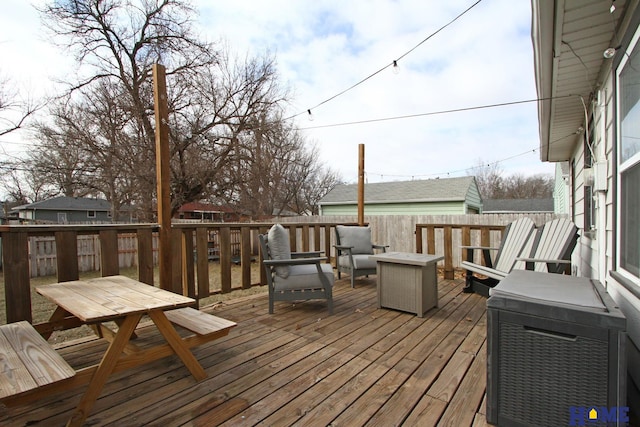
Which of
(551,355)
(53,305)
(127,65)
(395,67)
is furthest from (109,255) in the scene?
(127,65)

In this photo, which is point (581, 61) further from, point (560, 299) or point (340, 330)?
point (340, 330)

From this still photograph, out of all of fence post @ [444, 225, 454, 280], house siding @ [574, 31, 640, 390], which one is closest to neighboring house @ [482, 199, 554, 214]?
fence post @ [444, 225, 454, 280]

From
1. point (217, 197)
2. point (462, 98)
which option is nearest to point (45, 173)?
point (217, 197)

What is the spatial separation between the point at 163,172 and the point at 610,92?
375 cm

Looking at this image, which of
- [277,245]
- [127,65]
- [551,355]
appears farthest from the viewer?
[127,65]

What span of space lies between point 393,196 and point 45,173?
43.4 feet

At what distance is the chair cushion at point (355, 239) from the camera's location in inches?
189

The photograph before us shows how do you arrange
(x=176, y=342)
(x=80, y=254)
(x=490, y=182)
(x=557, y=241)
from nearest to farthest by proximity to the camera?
(x=176, y=342) → (x=557, y=241) → (x=80, y=254) → (x=490, y=182)

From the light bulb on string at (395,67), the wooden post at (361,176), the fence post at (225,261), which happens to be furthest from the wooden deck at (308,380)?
the light bulb on string at (395,67)

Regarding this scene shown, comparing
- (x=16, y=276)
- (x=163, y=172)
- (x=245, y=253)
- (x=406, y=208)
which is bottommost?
(x=245, y=253)

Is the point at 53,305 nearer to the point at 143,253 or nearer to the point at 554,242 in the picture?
the point at 143,253

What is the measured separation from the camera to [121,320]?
1961mm

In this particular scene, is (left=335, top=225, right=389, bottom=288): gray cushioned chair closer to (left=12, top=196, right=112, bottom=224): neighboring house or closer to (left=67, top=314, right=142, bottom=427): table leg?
(left=67, top=314, right=142, bottom=427): table leg

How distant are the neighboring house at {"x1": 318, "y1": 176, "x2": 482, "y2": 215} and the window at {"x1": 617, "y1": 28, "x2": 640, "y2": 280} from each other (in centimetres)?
1145
